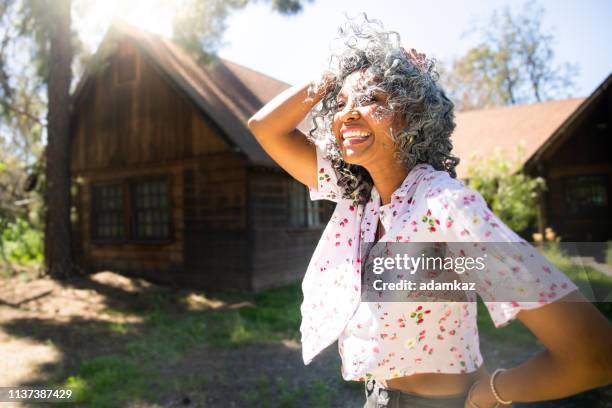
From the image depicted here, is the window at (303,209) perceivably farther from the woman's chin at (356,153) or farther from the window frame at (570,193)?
the woman's chin at (356,153)

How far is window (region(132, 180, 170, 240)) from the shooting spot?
11.8 m

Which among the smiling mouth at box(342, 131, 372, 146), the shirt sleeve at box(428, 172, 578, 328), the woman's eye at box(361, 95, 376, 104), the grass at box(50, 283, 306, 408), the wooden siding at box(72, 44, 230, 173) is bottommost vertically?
the grass at box(50, 283, 306, 408)

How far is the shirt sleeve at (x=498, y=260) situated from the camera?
98cm

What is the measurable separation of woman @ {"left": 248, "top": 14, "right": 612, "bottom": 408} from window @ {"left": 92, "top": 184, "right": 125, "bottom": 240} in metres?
11.9

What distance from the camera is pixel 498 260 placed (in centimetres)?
104

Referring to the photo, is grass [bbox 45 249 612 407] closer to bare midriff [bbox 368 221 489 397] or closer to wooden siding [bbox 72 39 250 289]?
bare midriff [bbox 368 221 489 397]

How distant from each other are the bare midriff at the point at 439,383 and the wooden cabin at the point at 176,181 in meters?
8.87

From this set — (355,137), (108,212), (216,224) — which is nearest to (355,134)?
(355,137)

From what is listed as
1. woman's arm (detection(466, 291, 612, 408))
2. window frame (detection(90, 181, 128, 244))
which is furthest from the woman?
window frame (detection(90, 181, 128, 244))

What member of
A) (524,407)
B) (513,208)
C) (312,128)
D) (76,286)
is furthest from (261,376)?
(513,208)

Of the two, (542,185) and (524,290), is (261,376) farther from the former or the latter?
(542,185)

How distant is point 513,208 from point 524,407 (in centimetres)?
872

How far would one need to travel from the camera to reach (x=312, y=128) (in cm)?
179

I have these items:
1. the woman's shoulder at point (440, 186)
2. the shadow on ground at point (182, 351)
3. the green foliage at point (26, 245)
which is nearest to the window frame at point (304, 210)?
the shadow on ground at point (182, 351)
